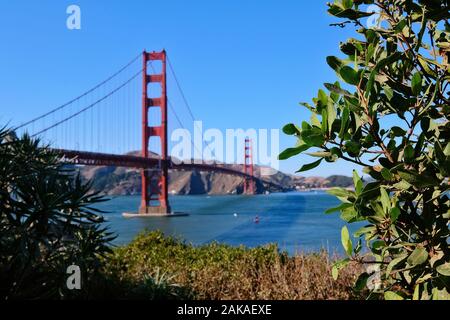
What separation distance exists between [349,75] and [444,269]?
61cm

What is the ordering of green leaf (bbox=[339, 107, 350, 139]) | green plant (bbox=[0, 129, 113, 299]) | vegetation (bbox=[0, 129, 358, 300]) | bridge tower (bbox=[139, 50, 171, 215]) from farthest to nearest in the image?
1. bridge tower (bbox=[139, 50, 171, 215])
2. vegetation (bbox=[0, 129, 358, 300])
3. green plant (bbox=[0, 129, 113, 299])
4. green leaf (bbox=[339, 107, 350, 139])

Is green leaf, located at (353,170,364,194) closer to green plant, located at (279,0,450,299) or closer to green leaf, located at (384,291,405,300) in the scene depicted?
green plant, located at (279,0,450,299)

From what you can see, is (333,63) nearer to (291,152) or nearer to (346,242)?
(291,152)

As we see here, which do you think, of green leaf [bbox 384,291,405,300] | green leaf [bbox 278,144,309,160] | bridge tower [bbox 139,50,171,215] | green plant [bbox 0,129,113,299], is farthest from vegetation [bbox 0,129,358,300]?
bridge tower [bbox 139,50,171,215]

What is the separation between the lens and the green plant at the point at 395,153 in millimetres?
1284

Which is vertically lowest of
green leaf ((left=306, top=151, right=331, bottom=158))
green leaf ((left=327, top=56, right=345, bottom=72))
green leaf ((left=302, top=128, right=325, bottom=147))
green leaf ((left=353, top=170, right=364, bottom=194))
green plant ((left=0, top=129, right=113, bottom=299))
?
green plant ((left=0, top=129, right=113, bottom=299))

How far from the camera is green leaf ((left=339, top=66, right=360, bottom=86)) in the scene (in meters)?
1.31

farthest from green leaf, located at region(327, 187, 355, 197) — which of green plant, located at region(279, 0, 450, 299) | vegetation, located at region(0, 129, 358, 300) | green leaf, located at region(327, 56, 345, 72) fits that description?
vegetation, located at region(0, 129, 358, 300)

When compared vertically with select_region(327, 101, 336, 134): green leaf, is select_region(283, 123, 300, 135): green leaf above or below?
below

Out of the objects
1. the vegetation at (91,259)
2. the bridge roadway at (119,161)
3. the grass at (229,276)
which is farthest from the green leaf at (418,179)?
the bridge roadway at (119,161)

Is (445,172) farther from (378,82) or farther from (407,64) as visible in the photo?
(407,64)

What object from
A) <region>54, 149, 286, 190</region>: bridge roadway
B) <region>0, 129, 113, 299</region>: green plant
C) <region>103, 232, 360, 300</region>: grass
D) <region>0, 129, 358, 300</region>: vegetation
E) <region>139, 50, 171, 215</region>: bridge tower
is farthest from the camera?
<region>139, 50, 171, 215</region>: bridge tower

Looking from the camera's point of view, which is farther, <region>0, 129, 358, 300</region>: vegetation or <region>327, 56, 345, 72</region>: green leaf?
<region>0, 129, 358, 300</region>: vegetation
